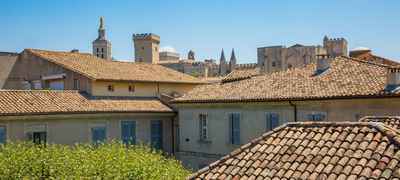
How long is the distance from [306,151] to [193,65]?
95.0m

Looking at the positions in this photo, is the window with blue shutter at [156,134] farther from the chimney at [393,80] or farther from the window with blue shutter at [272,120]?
the chimney at [393,80]

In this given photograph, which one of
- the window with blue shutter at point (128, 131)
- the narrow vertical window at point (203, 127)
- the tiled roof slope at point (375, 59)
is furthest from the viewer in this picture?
the tiled roof slope at point (375, 59)

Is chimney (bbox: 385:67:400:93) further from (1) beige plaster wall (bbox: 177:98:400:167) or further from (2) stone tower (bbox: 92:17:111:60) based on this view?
(2) stone tower (bbox: 92:17:111:60)

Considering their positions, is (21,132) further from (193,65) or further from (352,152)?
(193,65)

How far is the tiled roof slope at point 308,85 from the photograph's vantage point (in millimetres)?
22555

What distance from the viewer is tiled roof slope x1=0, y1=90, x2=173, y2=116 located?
83.4 ft

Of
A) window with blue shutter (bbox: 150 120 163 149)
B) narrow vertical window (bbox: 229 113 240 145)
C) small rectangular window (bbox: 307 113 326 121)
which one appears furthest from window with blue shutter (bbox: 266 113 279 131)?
window with blue shutter (bbox: 150 120 163 149)

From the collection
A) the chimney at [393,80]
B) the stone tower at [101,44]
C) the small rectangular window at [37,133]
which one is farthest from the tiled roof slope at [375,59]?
the stone tower at [101,44]

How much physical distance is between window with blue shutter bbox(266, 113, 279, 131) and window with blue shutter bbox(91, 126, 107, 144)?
356 inches

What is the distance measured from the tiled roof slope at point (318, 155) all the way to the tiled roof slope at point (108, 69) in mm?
21148

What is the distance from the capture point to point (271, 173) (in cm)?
922

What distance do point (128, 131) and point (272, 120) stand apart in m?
8.90

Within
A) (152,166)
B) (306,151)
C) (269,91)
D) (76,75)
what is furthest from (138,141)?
(306,151)

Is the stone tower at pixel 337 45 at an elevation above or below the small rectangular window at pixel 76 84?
above
